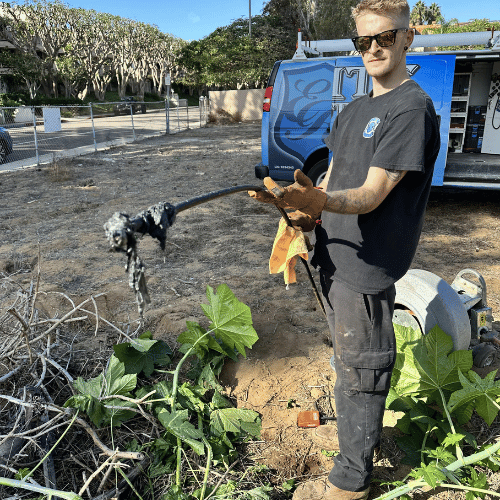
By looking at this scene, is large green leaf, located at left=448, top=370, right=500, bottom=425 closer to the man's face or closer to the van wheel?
the man's face

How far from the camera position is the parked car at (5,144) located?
37.1 ft

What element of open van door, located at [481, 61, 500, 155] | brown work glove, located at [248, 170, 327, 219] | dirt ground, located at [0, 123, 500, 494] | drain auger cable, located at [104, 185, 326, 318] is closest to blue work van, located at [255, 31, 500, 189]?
dirt ground, located at [0, 123, 500, 494]

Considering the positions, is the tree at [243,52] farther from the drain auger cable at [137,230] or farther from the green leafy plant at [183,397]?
the drain auger cable at [137,230]

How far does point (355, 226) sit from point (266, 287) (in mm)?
2437

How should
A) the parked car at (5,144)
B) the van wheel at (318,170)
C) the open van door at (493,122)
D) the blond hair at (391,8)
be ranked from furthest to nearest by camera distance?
1. the parked car at (5,144)
2. the open van door at (493,122)
3. the van wheel at (318,170)
4. the blond hair at (391,8)

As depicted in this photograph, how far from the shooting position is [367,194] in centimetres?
155

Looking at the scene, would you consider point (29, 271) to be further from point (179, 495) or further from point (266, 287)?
Answer: point (179, 495)

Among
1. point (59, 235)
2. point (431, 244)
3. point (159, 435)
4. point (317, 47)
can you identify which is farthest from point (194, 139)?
point (159, 435)

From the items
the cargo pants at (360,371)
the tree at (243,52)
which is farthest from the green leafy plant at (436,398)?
the tree at (243,52)

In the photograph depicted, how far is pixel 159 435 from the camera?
228cm

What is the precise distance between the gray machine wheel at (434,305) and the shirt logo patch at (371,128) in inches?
50.9

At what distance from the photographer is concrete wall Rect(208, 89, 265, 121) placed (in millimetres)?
24578

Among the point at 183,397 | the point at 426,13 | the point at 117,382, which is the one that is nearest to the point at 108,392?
the point at 117,382

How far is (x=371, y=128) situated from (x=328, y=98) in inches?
199
